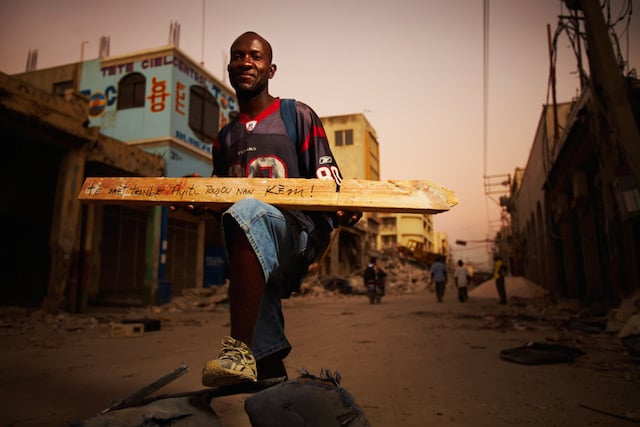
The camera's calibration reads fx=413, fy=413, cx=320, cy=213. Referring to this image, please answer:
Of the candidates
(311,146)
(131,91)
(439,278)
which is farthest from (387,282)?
(311,146)

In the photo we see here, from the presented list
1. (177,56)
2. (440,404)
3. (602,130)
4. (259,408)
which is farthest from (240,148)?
(177,56)

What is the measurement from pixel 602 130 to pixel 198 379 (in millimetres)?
7887

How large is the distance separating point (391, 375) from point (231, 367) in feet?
7.40

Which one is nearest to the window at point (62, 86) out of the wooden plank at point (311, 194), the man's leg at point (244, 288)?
the wooden plank at point (311, 194)

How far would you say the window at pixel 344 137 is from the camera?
130 feet

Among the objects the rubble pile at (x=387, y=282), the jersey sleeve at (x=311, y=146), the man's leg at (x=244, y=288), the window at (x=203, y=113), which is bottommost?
the rubble pile at (x=387, y=282)

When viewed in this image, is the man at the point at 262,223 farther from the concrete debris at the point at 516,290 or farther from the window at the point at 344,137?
the window at the point at 344,137

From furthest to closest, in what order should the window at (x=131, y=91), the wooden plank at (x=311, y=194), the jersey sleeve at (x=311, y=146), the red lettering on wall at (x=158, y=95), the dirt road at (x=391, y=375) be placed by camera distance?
the window at (x=131, y=91) → the red lettering on wall at (x=158, y=95) → the dirt road at (x=391, y=375) → the jersey sleeve at (x=311, y=146) → the wooden plank at (x=311, y=194)

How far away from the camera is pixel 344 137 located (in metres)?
39.8

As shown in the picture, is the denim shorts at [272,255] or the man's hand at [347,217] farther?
the man's hand at [347,217]

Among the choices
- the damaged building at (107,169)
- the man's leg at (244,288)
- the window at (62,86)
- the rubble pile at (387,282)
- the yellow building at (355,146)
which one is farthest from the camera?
the yellow building at (355,146)

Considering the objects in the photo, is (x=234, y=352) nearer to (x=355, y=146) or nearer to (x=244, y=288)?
(x=244, y=288)

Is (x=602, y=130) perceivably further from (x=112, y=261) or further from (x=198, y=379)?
(x=112, y=261)

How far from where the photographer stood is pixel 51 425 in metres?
2.06
